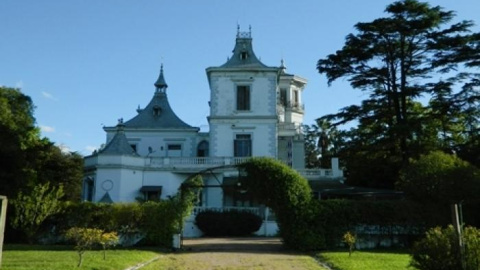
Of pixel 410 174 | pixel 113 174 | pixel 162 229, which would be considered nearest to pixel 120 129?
pixel 113 174

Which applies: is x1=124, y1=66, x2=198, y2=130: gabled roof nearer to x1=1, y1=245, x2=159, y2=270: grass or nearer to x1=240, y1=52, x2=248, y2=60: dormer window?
x1=240, y1=52, x2=248, y2=60: dormer window


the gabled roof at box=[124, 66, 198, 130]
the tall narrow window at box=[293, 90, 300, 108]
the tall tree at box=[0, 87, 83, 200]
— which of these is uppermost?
the tall narrow window at box=[293, 90, 300, 108]

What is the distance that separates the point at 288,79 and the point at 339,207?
29221 millimetres

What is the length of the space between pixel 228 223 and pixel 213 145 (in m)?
8.14

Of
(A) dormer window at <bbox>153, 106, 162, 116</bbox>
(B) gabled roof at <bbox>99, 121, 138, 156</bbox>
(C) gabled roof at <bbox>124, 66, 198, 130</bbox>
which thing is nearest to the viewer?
(B) gabled roof at <bbox>99, 121, 138, 156</bbox>

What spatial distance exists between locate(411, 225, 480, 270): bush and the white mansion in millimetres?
21081

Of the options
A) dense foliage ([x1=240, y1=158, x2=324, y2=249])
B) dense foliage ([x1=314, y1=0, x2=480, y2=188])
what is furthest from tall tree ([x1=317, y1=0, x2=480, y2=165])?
dense foliage ([x1=240, y1=158, x2=324, y2=249])

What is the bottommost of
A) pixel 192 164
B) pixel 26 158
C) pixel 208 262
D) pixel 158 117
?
pixel 208 262

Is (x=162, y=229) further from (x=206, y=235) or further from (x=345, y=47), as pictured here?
(x=345, y=47)

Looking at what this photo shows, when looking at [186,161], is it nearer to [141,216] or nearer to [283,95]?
[141,216]

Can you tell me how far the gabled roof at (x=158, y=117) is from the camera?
134 feet

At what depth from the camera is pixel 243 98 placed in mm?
36875

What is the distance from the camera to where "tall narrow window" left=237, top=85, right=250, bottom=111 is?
3678 cm

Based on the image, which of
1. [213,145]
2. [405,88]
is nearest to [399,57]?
[405,88]
